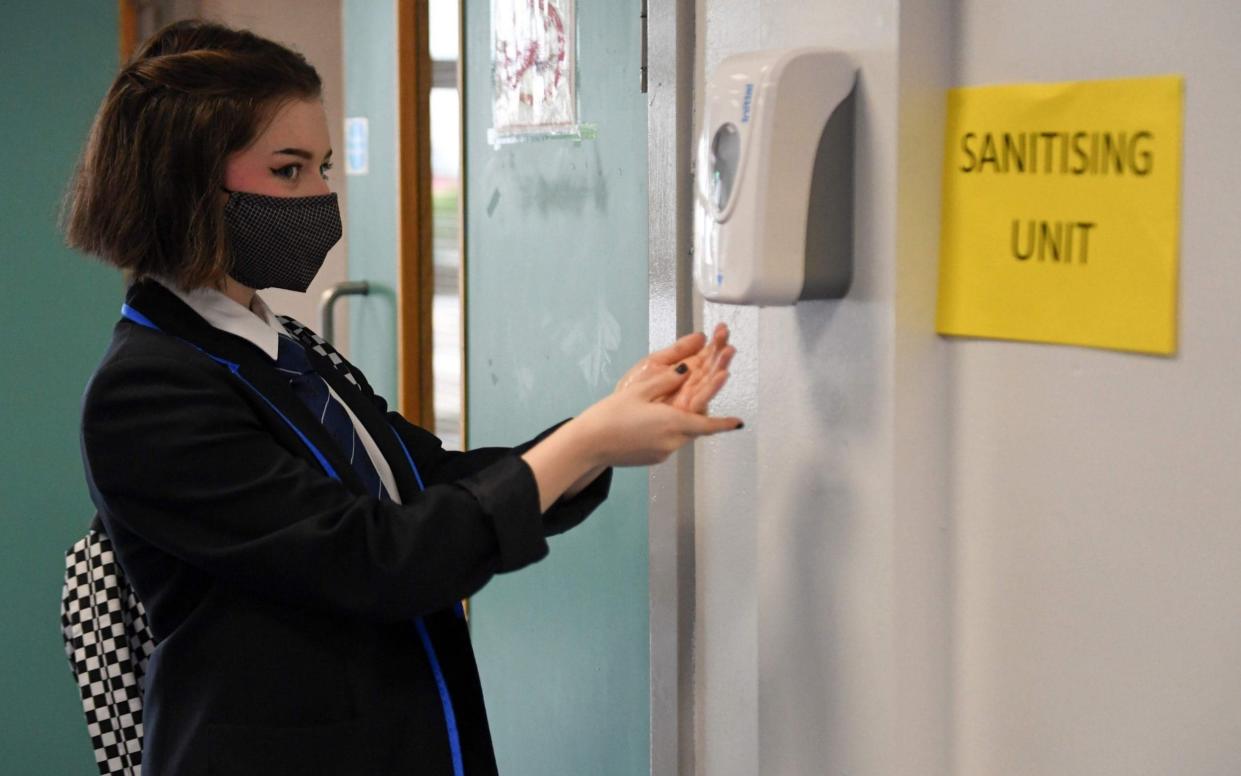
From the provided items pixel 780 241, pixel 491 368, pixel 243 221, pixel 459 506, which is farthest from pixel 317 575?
pixel 491 368

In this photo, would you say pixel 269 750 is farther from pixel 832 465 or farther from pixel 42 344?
pixel 42 344

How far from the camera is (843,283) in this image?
1087 millimetres

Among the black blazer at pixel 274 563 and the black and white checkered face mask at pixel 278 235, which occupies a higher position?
the black and white checkered face mask at pixel 278 235

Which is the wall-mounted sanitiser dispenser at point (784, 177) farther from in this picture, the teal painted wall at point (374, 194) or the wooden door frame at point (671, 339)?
the teal painted wall at point (374, 194)

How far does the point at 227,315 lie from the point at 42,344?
1849 mm

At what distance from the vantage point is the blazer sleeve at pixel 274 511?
1.08m

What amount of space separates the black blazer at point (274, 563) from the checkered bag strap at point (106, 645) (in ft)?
0.17

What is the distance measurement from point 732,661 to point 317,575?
0.52 metres

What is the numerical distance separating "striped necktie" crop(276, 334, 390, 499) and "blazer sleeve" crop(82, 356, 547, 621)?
0.14 metres

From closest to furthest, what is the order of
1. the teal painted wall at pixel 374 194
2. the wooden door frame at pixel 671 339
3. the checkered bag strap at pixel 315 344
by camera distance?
1. the checkered bag strap at pixel 315 344
2. the wooden door frame at pixel 671 339
3. the teal painted wall at pixel 374 194

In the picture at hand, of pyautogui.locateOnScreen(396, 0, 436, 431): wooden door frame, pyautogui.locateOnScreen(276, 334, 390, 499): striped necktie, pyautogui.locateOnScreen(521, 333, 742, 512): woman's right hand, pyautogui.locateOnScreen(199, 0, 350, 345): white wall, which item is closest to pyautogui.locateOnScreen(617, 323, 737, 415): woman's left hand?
pyautogui.locateOnScreen(521, 333, 742, 512): woman's right hand

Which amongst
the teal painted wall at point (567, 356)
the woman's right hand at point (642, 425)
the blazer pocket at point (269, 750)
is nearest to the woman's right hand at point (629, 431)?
the woman's right hand at point (642, 425)

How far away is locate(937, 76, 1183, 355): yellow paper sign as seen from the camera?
91cm

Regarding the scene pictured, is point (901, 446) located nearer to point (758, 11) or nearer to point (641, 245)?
point (758, 11)
